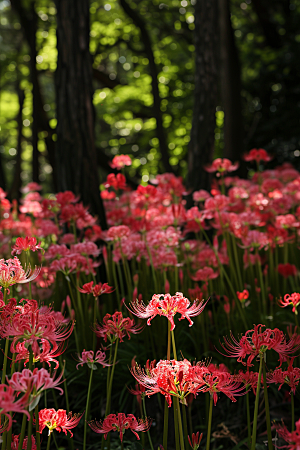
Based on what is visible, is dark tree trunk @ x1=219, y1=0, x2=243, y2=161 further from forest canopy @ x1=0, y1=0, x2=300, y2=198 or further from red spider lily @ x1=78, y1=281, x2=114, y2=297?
red spider lily @ x1=78, y1=281, x2=114, y2=297

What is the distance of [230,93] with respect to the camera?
7.97 meters

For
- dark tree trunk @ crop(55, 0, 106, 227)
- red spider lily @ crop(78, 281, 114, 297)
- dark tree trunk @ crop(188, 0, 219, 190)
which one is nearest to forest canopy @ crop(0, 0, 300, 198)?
dark tree trunk @ crop(188, 0, 219, 190)

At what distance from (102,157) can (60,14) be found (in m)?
4.38

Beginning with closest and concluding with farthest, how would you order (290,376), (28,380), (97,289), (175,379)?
(28,380)
(175,379)
(290,376)
(97,289)

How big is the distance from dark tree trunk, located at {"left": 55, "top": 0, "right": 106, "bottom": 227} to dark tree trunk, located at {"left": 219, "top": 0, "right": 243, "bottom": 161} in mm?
3352

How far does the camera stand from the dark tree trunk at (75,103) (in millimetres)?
4277

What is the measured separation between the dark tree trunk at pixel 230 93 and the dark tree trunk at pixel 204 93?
1.34 meters

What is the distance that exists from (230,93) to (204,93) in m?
2.80

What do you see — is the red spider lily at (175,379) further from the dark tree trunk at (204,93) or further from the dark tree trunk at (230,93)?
the dark tree trunk at (230,93)

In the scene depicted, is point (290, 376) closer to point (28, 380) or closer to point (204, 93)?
point (28, 380)

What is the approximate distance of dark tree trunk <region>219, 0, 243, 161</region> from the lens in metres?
7.43

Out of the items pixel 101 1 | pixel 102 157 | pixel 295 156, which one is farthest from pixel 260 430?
pixel 101 1

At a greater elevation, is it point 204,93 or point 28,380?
point 204,93

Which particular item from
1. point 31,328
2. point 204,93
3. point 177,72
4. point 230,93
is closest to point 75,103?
point 204,93
